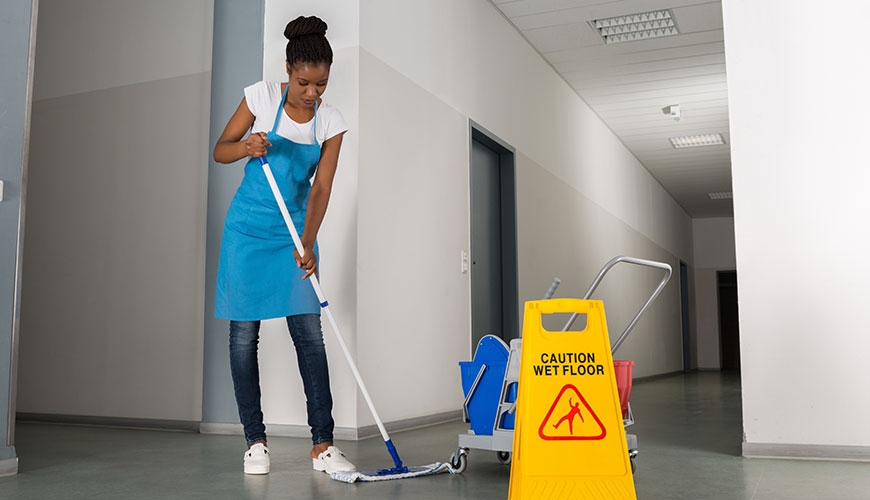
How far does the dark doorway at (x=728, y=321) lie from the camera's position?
15.4 m

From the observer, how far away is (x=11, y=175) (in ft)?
8.66

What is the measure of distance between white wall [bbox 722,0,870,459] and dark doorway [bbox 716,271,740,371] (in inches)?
499

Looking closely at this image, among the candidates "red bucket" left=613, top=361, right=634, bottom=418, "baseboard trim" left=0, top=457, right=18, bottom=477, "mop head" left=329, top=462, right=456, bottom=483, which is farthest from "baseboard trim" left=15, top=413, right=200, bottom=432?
"red bucket" left=613, top=361, right=634, bottom=418

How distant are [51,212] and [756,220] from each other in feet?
12.6

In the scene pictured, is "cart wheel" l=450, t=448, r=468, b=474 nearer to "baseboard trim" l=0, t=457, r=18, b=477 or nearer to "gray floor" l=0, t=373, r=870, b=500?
"gray floor" l=0, t=373, r=870, b=500

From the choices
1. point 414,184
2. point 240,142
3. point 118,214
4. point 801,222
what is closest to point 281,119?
point 240,142

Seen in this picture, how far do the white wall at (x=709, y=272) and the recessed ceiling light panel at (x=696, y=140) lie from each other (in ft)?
16.0

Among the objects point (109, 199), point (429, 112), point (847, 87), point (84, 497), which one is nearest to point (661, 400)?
point (429, 112)

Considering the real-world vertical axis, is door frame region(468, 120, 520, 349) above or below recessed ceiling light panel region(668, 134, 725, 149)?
below

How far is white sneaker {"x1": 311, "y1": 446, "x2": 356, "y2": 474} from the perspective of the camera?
2629 millimetres

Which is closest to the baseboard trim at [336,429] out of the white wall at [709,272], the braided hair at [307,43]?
the braided hair at [307,43]

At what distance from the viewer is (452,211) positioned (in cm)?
496

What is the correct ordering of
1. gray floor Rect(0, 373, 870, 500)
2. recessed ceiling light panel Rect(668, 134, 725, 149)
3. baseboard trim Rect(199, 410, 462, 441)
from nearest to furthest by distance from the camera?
gray floor Rect(0, 373, 870, 500) < baseboard trim Rect(199, 410, 462, 441) < recessed ceiling light panel Rect(668, 134, 725, 149)

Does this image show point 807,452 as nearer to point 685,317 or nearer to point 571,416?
point 571,416
